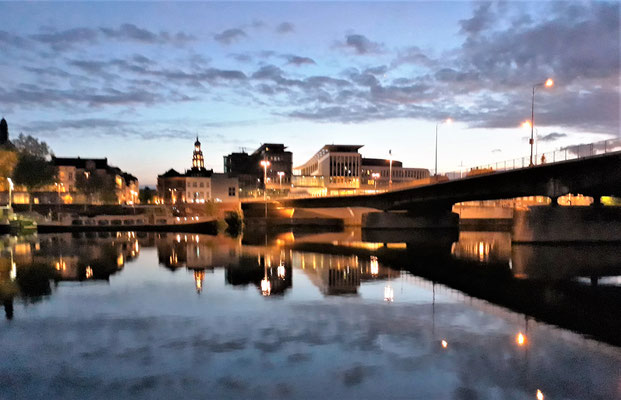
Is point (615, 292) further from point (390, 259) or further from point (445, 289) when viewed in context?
point (390, 259)

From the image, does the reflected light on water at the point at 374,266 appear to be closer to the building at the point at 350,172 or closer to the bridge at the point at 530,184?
the bridge at the point at 530,184

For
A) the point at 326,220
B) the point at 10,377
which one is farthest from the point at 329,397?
the point at 326,220

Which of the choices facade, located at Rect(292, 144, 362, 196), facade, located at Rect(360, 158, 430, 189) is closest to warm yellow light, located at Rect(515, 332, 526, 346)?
facade, located at Rect(292, 144, 362, 196)

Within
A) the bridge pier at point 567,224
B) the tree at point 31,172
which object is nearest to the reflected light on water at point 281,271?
the bridge pier at point 567,224

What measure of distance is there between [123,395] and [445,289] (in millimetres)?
16892

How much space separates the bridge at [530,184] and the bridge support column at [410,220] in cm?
168

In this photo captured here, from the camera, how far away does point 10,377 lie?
10.9 m

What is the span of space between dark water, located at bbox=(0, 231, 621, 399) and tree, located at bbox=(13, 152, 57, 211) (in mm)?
88717

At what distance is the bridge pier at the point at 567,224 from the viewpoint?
49.5 m

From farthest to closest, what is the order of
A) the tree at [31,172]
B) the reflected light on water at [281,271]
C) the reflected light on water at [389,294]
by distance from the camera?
1. the tree at [31,172]
2. the reflected light on water at [281,271]
3. the reflected light on water at [389,294]

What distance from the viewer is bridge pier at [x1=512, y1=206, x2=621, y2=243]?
1948 inches

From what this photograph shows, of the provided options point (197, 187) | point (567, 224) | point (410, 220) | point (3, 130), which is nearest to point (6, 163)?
point (3, 130)

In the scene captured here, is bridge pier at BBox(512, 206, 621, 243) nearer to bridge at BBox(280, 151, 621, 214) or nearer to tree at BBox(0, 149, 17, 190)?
bridge at BBox(280, 151, 621, 214)

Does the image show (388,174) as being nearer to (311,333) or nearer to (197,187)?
(197,187)
